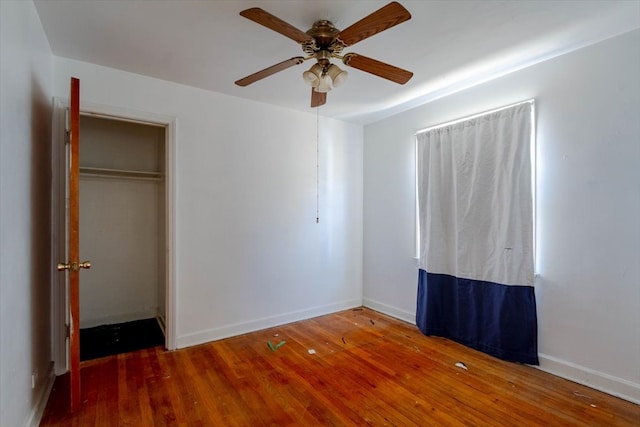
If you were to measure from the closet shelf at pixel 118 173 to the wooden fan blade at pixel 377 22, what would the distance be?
284cm

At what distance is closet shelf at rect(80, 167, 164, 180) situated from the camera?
3.45m

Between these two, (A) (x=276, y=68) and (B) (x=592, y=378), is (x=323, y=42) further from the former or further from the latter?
(B) (x=592, y=378)

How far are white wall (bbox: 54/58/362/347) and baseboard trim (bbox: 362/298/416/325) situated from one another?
209 millimetres

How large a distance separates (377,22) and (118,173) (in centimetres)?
338

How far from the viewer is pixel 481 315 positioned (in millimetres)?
2969

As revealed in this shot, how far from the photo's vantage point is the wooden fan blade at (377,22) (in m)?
1.49

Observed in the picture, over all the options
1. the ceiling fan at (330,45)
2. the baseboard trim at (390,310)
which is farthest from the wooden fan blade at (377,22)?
the baseboard trim at (390,310)

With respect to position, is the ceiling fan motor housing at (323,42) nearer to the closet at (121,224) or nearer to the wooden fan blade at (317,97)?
the wooden fan blade at (317,97)

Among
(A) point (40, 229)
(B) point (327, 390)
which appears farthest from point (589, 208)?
(A) point (40, 229)

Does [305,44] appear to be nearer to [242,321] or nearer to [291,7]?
[291,7]

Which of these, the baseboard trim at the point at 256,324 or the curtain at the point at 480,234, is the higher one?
the curtain at the point at 480,234

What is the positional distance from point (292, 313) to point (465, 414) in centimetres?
215

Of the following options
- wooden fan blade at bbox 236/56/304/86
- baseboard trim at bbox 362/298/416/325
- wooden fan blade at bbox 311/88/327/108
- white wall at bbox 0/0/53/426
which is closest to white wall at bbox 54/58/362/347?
baseboard trim at bbox 362/298/416/325

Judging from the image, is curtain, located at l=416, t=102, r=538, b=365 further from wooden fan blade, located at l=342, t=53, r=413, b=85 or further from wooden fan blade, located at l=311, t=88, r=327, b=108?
wooden fan blade, located at l=311, t=88, r=327, b=108
